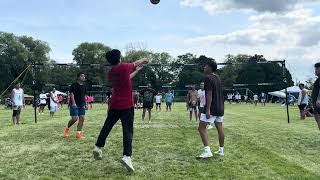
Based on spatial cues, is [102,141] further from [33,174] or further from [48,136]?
[48,136]

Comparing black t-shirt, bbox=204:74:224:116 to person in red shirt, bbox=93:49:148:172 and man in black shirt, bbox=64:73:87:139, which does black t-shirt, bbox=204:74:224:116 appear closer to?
person in red shirt, bbox=93:49:148:172

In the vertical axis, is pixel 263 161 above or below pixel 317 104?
below

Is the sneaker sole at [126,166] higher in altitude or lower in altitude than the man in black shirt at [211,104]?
lower

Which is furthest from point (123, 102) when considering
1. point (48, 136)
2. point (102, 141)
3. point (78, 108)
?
point (48, 136)

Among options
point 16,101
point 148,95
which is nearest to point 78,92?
point 16,101

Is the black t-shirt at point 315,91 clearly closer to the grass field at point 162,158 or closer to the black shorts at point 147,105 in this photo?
the grass field at point 162,158

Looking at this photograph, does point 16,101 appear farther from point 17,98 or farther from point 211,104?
point 211,104

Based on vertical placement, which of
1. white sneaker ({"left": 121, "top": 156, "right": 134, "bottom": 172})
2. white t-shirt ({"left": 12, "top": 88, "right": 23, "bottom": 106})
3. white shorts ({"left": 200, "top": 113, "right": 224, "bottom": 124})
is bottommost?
white sneaker ({"left": 121, "top": 156, "right": 134, "bottom": 172})

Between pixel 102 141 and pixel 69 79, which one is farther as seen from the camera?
pixel 69 79

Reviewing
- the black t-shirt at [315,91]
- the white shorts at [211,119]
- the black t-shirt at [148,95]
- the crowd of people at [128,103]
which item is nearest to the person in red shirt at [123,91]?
the crowd of people at [128,103]

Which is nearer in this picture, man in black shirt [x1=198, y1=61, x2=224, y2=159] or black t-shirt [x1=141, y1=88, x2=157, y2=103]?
man in black shirt [x1=198, y1=61, x2=224, y2=159]

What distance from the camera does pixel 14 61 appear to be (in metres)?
111

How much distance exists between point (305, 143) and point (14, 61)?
10449 cm

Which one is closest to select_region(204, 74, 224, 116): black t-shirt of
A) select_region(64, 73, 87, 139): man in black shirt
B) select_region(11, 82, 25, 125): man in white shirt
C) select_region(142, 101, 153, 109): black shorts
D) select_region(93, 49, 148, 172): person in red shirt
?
select_region(93, 49, 148, 172): person in red shirt
